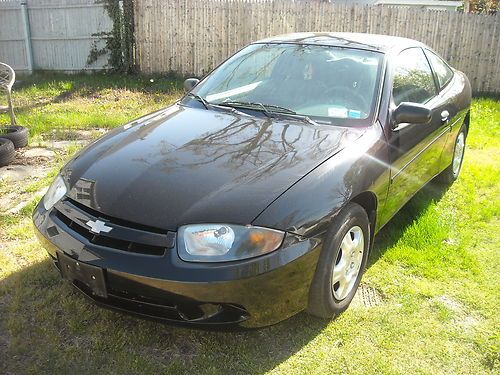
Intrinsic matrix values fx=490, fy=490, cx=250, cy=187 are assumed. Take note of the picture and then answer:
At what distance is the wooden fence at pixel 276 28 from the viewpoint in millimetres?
10039

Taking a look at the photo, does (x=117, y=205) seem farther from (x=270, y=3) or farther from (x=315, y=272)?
(x=270, y=3)

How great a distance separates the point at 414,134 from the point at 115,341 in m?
2.43

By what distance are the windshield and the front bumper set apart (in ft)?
4.07

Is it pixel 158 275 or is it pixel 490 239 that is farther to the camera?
pixel 490 239

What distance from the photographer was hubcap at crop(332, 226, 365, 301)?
9.07ft

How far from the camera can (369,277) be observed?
11.0 feet

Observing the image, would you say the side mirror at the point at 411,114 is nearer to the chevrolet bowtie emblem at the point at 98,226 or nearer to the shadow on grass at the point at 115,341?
the shadow on grass at the point at 115,341

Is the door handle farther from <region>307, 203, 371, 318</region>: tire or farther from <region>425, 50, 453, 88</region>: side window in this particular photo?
<region>307, 203, 371, 318</region>: tire

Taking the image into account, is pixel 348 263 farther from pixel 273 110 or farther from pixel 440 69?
pixel 440 69

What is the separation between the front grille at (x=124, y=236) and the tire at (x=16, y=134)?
374cm

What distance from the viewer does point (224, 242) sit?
229 cm

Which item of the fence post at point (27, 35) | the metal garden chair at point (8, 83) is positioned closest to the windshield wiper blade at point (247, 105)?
the metal garden chair at point (8, 83)

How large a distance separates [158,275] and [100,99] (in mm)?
7591

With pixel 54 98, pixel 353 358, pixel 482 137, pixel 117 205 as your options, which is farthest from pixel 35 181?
pixel 482 137
